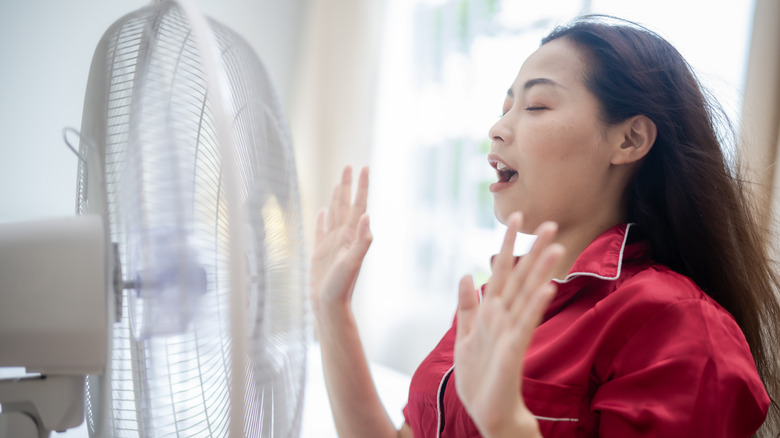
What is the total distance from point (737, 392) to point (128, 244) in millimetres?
665

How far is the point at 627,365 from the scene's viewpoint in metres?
0.66

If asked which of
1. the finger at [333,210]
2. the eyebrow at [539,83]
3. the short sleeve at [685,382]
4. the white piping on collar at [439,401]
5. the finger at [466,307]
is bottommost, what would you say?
the white piping on collar at [439,401]

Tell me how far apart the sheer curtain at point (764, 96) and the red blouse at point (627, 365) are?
656 millimetres

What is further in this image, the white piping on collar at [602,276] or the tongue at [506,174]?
the tongue at [506,174]

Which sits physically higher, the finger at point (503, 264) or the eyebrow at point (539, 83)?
the eyebrow at point (539, 83)

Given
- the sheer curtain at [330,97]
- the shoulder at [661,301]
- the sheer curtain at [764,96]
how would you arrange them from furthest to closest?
1. the sheer curtain at [330,97]
2. the sheer curtain at [764,96]
3. the shoulder at [661,301]

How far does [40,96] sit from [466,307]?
6.66ft

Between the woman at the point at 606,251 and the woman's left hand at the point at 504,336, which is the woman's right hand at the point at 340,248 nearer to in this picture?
the woman at the point at 606,251

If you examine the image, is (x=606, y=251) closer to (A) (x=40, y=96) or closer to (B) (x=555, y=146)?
(B) (x=555, y=146)

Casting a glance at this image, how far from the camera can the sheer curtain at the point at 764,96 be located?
4.20 ft

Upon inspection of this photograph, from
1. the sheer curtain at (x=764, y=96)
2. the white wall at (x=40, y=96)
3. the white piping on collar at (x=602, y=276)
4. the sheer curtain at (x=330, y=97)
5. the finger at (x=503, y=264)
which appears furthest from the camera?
the sheer curtain at (x=330, y=97)

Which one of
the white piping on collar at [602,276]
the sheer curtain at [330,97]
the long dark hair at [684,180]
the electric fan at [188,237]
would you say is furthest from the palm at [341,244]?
the sheer curtain at [330,97]

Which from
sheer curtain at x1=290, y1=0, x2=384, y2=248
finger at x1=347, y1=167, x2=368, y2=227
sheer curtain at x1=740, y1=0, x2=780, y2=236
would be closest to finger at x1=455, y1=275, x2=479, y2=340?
finger at x1=347, y1=167, x2=368, y2=227

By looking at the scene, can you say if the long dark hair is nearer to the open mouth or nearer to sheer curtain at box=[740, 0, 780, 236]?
the open mouth
